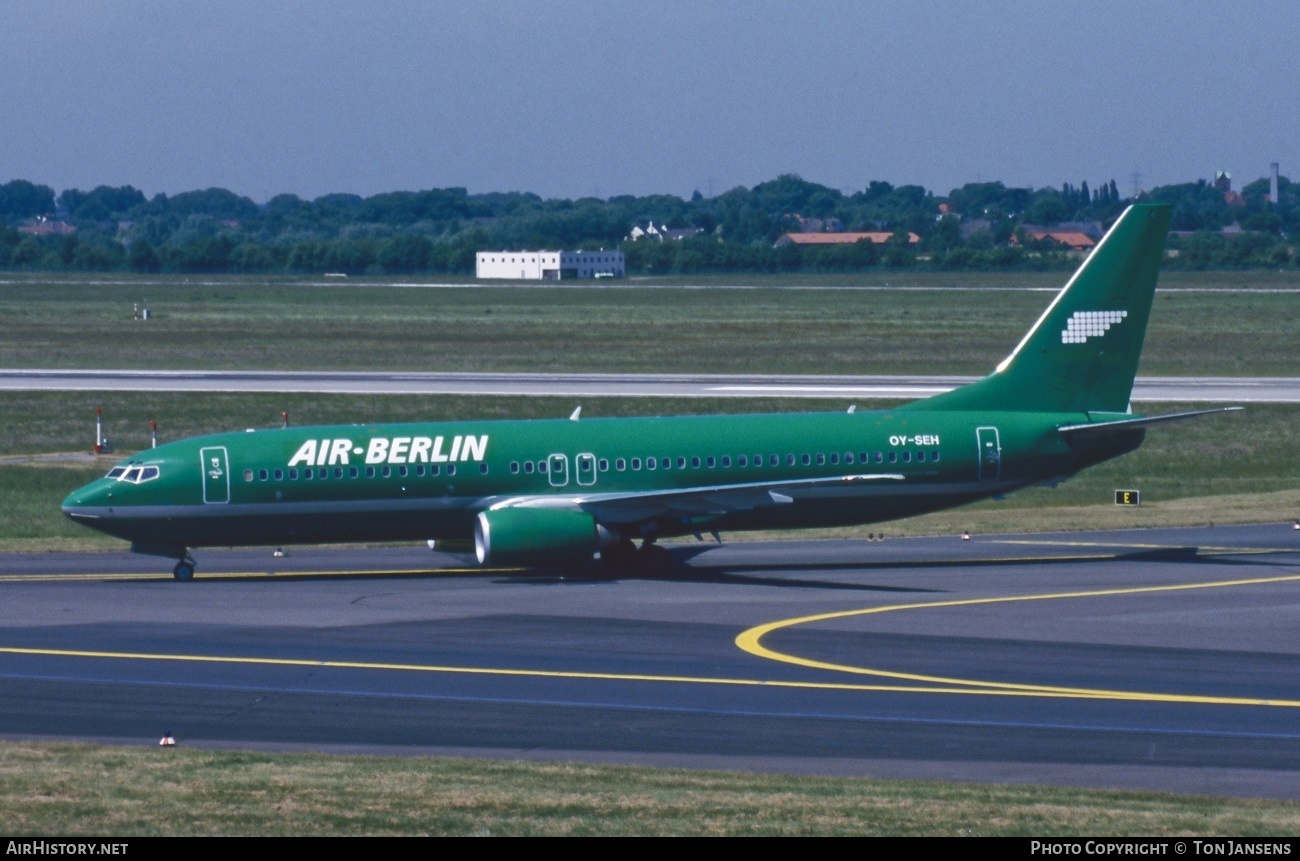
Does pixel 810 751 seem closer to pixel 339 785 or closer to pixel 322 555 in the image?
pixel 339 785

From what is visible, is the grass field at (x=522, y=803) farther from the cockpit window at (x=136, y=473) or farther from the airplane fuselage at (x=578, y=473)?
the cockpit window at (x=136, y=473)

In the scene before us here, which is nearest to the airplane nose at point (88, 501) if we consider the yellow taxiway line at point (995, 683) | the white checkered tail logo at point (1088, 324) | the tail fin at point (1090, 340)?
the yellow taxiway line at point (995, 683)

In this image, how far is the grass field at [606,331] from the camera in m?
94.1

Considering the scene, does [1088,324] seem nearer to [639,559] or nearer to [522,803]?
[639,559]

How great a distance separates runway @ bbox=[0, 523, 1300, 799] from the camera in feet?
73.7

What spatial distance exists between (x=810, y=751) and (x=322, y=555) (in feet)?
77.0

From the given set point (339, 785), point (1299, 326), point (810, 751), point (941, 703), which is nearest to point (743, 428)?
point (941, 703)

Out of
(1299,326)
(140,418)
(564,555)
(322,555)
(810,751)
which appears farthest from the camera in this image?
(1299,326)

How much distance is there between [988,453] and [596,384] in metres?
39.2

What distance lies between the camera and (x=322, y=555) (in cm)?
4300

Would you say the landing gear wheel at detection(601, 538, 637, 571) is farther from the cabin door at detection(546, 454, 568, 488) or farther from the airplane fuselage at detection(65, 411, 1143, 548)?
the cabin door at detection(546, 454, 568, 488)

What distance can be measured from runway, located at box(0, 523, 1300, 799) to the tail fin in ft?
12.8

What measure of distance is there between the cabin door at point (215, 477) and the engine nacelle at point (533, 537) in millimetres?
5855

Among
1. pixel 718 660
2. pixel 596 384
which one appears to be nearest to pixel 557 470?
pixel 718 660
